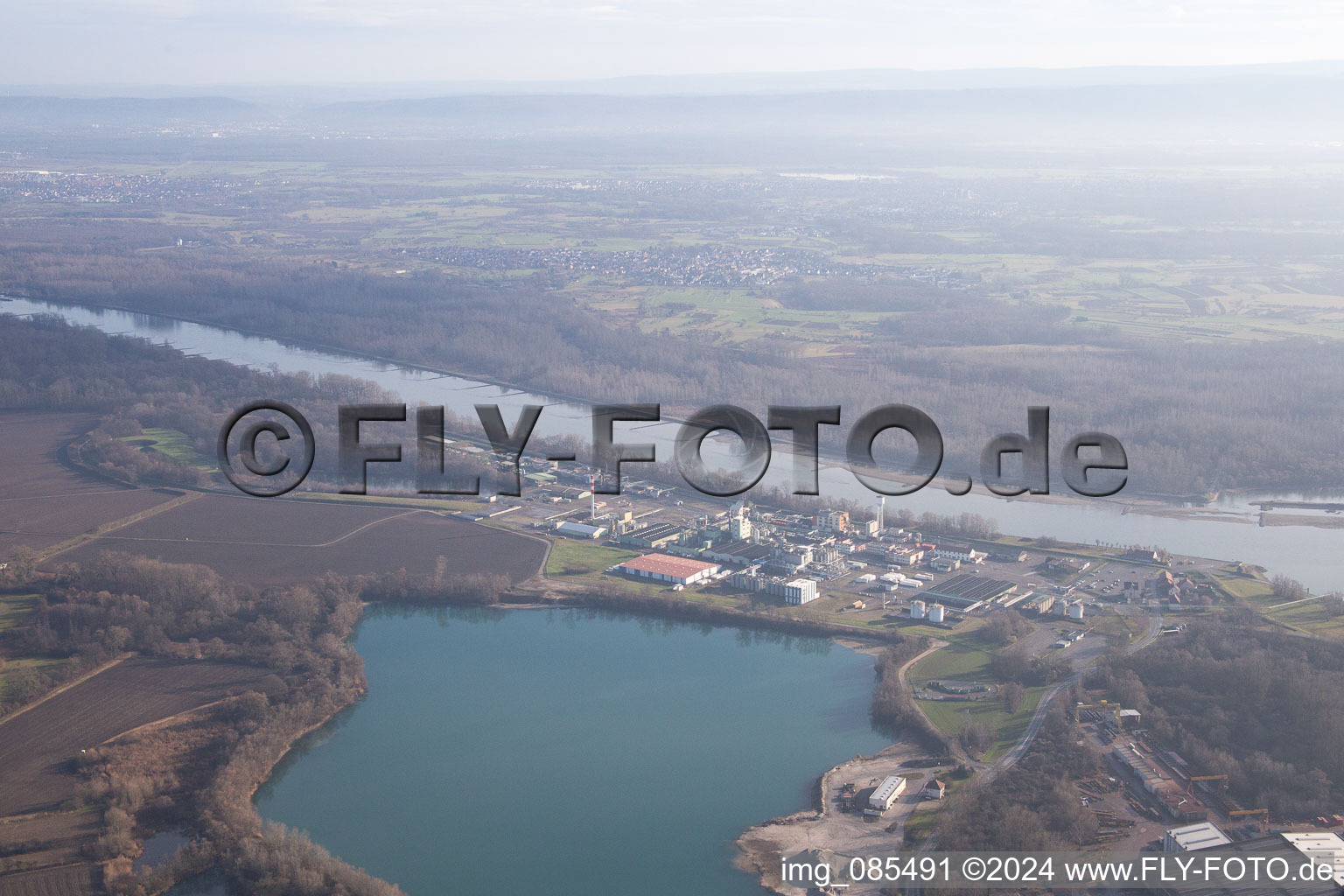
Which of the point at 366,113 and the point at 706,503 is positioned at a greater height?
the point at 366,113

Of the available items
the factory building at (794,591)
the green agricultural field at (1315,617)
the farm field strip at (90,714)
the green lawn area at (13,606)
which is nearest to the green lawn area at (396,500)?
the green lawn area at (13,606)

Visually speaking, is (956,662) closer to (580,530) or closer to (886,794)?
(886,794)

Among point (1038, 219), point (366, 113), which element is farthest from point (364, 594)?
point (366, 113)

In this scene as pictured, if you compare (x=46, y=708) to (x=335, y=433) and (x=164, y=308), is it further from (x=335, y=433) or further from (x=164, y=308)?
(x=164, y=308)

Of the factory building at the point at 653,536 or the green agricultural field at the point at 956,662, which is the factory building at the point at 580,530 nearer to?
the factory building at the point at 653,536

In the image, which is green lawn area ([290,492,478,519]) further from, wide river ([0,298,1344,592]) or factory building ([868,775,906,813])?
factory building ([868,775,906,813])
